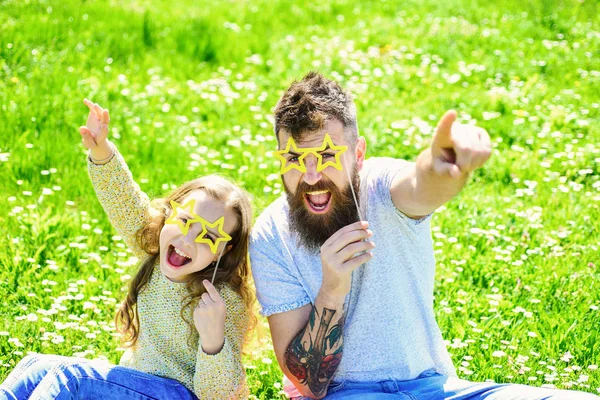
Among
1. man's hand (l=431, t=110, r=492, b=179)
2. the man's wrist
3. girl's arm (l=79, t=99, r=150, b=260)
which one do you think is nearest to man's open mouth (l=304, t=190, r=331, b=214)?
the man's wrist

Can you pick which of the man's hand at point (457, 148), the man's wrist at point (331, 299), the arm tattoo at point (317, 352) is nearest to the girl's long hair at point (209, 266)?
the arm tattoo at point (317, 352)

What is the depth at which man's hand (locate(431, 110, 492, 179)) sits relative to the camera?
2.54 metres

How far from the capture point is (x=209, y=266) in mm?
3412

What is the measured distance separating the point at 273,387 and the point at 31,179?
2309 millimetres

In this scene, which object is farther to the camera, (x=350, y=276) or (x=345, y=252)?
(x=350, y=276)

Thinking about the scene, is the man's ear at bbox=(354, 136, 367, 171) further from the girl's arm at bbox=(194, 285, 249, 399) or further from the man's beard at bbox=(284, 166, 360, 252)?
the girl's arm at bbox=(194, 285, 249, 399)

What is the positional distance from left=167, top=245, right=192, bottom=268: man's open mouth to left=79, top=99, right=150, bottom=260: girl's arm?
0.78 ft

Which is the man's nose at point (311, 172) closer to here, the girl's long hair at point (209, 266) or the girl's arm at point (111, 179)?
the girl's long hair at point (209, 266)

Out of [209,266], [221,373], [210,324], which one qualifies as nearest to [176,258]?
[209,266]

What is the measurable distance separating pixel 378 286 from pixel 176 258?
78 centimetres

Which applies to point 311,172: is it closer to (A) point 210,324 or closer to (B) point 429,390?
(A) point 210,324

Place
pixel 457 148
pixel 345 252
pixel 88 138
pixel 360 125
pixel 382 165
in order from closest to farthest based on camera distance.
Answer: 1. pixel 457 148
2. pixel 345 252
3. pixel 382 165
4. pixel 88 138
5. pixel 360 125

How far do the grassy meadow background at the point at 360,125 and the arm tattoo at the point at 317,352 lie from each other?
614 mm

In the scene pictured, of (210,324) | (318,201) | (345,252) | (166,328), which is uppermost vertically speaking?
(318,201)
